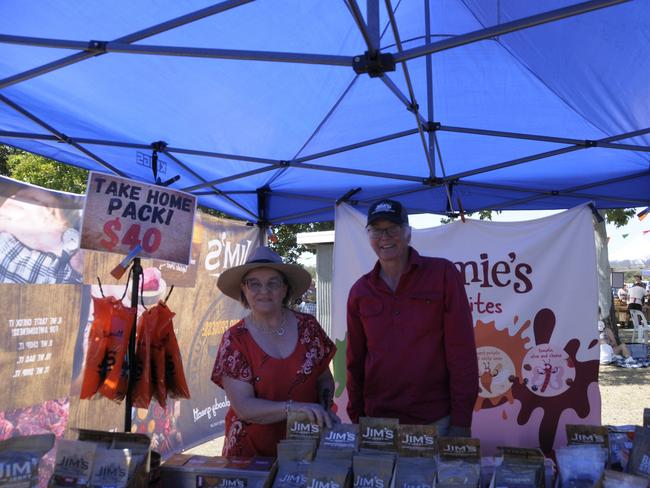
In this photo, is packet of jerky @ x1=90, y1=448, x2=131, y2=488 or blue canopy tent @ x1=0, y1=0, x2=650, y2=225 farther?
blue canopy tent @ x1=0, y1=0, x2=650, y2=225

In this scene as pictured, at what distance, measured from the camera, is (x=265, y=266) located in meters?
2.16

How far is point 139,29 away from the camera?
2396 millimetres

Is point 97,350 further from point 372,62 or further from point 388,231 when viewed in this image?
point 372,62

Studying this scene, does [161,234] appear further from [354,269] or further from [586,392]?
[586,392]

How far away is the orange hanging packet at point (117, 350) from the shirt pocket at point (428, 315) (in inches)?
49.5

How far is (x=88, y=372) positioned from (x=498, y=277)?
2.77m

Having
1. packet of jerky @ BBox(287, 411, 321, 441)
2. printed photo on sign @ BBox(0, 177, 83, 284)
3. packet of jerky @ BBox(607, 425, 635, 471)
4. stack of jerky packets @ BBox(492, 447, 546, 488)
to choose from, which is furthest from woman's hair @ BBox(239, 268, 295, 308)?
printed photo on sign @ BBox(0, 177, 83, 284)

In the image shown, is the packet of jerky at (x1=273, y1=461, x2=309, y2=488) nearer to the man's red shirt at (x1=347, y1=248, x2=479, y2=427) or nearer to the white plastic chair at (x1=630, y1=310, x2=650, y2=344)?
the man's red shirt at (x1=347, y1=248, x2=479, y2=427)

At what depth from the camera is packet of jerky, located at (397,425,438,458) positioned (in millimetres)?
1399

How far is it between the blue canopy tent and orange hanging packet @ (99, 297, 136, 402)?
109 centimetres

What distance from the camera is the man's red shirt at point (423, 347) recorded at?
2.22m

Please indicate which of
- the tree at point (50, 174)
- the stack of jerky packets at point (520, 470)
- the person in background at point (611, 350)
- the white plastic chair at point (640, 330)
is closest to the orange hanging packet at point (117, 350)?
the stack of jerky packets at point (520, 470)

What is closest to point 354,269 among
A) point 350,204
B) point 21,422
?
point 350,204

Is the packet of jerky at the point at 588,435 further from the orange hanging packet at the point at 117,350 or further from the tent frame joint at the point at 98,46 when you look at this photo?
the tent frame joint at the point at 98,46
